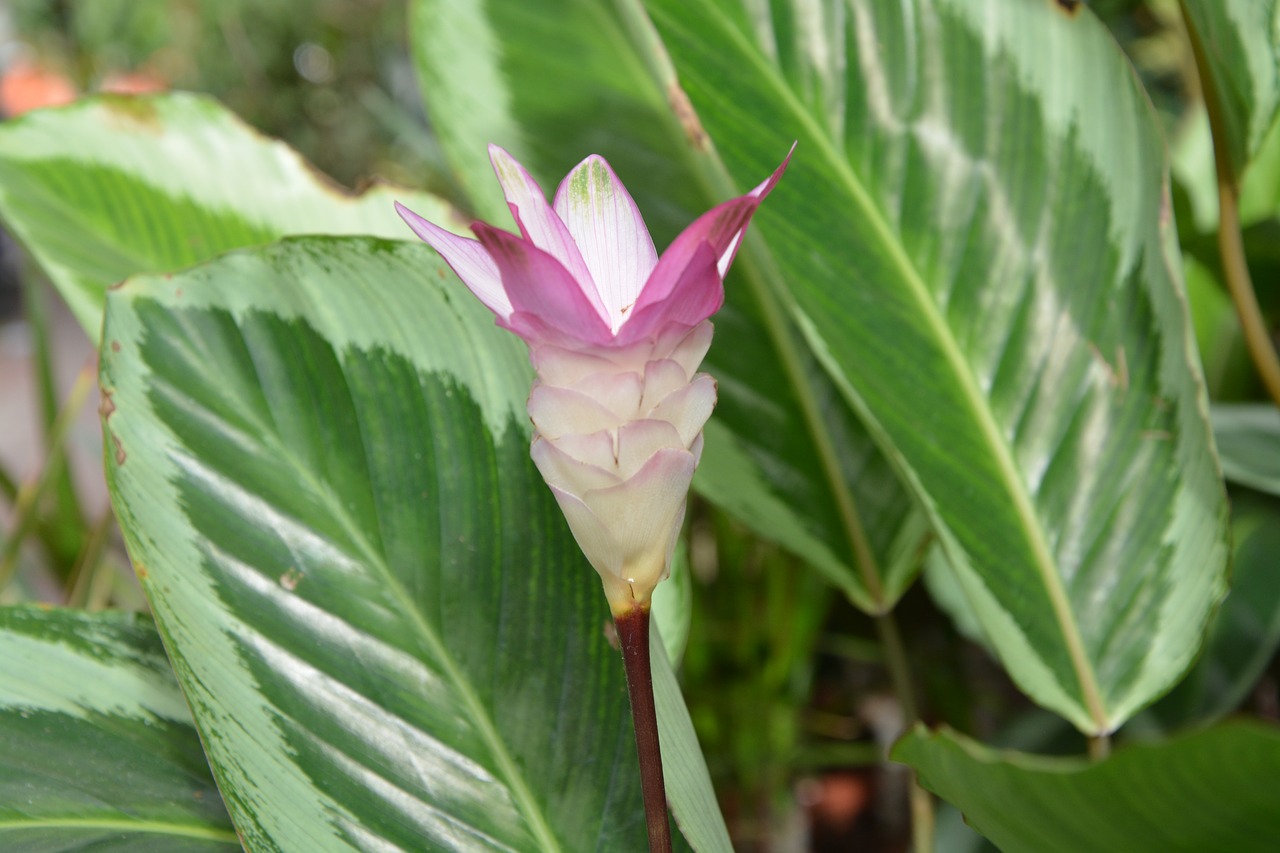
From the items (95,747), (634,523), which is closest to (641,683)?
(634,523)

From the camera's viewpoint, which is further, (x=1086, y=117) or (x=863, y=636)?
(x=863, y=636)

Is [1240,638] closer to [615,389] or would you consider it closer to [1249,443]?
[1249,443]

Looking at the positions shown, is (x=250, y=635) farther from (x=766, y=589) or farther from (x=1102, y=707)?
(x=766, y=589)

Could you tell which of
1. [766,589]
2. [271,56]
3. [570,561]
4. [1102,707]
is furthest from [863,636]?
[271,56]

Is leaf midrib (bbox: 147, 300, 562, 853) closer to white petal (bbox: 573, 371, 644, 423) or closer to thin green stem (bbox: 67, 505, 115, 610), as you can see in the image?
white petal (bbox: 573, 371, 644, 423)

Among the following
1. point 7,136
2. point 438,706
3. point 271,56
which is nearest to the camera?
point 438,706

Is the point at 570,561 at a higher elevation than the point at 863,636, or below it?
higher

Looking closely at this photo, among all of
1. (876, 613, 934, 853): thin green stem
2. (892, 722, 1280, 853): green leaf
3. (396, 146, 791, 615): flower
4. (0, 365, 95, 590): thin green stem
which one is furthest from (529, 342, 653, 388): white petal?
(0, 365, 95, 590): thin green stem
